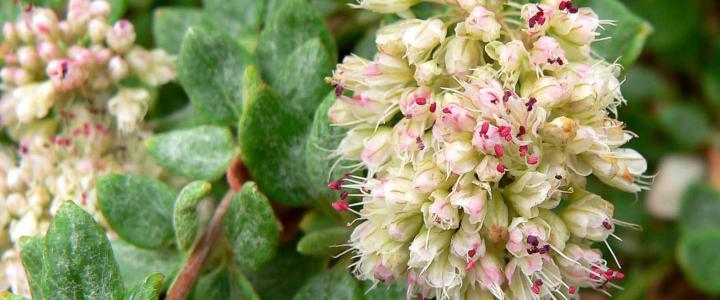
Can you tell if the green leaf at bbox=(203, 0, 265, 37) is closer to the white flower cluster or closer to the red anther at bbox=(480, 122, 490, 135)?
the white flower cluster

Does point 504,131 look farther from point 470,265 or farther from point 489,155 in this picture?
point 470,265

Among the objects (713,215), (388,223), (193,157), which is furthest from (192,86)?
(713,215)

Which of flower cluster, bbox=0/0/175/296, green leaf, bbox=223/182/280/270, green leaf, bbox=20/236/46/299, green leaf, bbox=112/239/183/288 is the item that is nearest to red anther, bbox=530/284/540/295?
green leaf, bbox=223/182/280/270

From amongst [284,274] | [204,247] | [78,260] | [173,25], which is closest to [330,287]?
[284,274]

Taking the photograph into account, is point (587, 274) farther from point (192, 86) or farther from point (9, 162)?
point (9, 162)

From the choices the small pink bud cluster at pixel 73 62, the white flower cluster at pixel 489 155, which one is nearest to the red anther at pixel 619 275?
the white flower cluster at pixel 489 155

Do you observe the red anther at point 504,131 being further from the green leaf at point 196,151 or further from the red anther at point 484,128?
the green leaf at point 196,151
